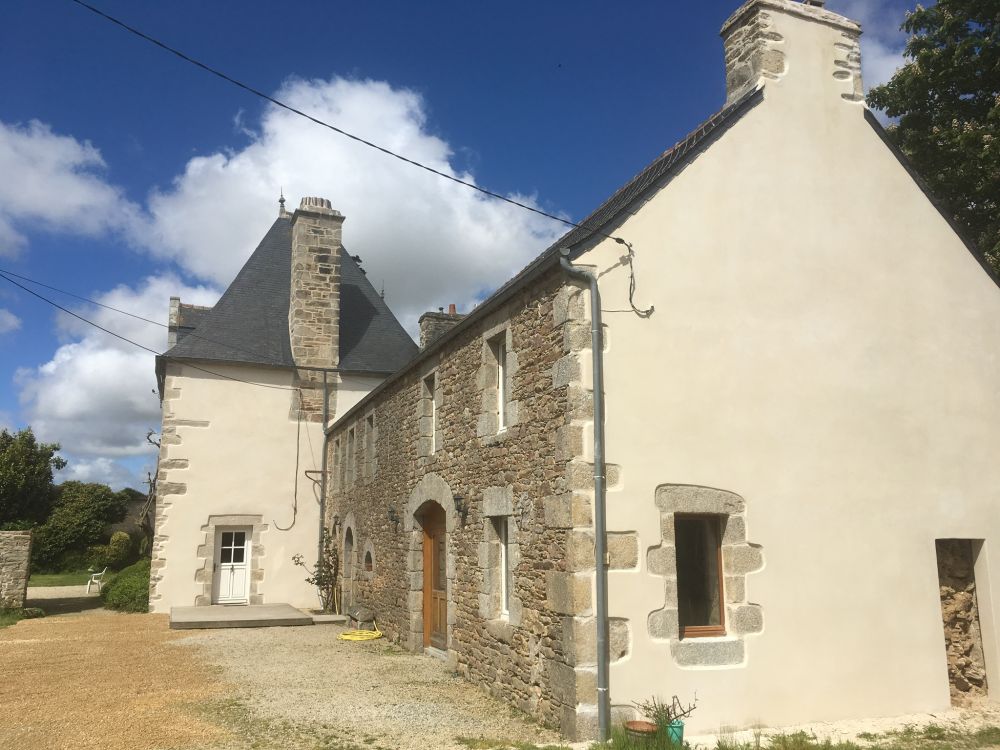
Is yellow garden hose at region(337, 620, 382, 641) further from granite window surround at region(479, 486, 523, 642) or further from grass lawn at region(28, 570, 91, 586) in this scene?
grass lawn at region(28, 570, 91, 586)

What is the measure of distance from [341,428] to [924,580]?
10.6m

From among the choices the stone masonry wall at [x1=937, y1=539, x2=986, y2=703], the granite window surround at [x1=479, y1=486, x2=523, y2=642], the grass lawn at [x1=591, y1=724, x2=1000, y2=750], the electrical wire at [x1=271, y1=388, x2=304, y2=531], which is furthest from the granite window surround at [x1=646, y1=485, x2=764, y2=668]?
the electrical wire at [x1=271, y1=388, x2=304, y2=531]

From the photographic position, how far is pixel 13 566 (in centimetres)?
1359

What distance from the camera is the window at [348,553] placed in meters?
13.6

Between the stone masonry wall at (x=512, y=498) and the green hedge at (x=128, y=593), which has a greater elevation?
the stone masonry wall at (x=512, y=498)

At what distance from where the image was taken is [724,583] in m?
6.17

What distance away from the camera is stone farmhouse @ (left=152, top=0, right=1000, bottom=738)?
5953mm

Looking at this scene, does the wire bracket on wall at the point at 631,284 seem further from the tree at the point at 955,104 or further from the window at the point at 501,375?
the tree at the point at 955,104

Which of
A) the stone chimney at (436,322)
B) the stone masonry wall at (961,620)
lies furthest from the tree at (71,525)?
the stone masonry wall at (961,620)

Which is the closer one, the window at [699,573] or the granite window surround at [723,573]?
the granite window surround at [723,573]

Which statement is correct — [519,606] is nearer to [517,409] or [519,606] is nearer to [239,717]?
[517,409]

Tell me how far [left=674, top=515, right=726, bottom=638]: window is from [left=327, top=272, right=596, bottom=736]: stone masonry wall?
3.16 feet

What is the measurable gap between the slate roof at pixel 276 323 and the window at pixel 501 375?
896 centimetres

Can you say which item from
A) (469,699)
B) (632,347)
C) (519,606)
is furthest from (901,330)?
(469,699)
